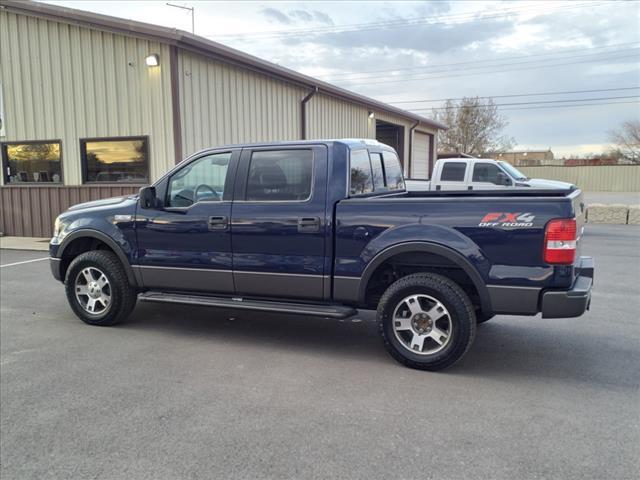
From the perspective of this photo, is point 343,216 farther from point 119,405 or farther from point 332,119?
point 332,119

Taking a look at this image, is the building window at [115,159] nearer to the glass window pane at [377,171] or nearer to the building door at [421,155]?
the glass window pane at [377,171]

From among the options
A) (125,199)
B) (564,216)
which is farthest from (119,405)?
(564,216)

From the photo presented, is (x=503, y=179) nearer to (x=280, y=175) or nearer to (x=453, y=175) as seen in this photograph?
(x=453, y=175)

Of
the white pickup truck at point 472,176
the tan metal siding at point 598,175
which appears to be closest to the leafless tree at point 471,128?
the tan metal siding at point 598,175

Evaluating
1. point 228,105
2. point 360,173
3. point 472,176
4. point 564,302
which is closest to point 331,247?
point 360,173

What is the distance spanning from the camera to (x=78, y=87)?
1253cm

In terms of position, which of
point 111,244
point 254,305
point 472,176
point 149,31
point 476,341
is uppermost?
point 149,31

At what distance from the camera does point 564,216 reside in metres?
4.09

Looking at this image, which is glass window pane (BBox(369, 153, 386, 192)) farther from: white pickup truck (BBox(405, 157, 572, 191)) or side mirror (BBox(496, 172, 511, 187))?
side mirror (BBox(496, 172, 511, 187))

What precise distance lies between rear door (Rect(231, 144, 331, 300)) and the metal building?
22.4ft

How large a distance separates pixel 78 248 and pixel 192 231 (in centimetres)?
173

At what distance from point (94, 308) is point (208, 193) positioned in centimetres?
194

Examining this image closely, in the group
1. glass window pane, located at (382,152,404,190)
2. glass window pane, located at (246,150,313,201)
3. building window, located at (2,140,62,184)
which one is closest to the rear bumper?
glass window pane, located at (246,150,313,201)

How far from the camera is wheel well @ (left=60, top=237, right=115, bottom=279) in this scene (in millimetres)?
6125
